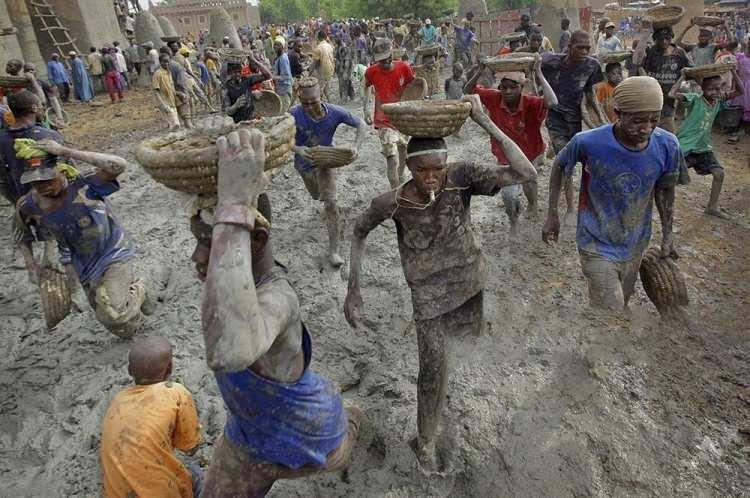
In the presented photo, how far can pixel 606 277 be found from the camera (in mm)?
3508

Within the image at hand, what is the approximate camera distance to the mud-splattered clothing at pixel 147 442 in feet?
7.20

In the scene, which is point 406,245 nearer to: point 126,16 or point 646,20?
point 646,20

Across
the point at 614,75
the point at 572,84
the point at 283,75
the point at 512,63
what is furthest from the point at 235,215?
the point at 283,75

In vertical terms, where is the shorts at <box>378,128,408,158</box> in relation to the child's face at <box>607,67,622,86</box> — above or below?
below

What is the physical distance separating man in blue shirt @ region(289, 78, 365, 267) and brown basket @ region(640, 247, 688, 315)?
9.13 ft

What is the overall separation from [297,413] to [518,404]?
6.06 ft

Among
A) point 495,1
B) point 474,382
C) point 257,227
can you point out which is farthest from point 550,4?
point 495,1

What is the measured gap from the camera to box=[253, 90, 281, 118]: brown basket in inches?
287

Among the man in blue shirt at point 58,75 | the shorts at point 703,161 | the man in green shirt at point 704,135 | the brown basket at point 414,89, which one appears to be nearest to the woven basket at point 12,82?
the brown basket at point 414,89

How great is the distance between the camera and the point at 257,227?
179 centimetres

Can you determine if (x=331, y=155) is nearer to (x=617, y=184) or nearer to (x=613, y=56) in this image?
(x=617, y=184)

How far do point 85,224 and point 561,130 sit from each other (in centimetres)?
485

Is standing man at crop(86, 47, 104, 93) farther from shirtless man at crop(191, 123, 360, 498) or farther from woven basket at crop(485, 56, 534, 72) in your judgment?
shirtless man at crop(191, 123, 360, 498)

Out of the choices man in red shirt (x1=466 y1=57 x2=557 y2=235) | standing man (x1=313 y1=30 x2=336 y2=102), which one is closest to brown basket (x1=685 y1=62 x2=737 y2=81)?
man in red shirt (x1=466 y1=57 x2=557 y2=235)
